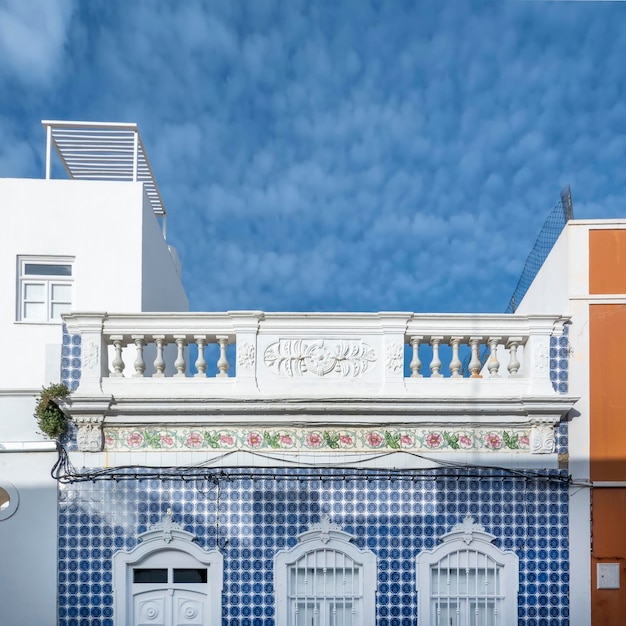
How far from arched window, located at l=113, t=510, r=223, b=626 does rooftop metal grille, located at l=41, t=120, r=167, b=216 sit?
639cm

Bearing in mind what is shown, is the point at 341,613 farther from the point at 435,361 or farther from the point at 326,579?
the point at 435,361

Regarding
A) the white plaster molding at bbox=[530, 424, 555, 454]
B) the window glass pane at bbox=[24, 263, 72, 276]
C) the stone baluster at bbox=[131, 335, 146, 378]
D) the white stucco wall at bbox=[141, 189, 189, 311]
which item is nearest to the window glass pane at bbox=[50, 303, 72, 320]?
the window glass pane at bbox=[24, 263, 72, 276]

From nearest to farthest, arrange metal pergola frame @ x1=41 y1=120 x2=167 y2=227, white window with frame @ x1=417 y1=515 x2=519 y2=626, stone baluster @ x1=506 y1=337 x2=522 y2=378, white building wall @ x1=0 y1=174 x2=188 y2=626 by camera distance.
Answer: white window with frame @ x1=417 y1=515 x2=519 y2=626
stone baluster @ x1=506 y1=337 x2=522 y2=378
white building wall @ x1=0 y1=174 x2=188 y2=626
metal pergola frame @ x1=41 y1=120 x2=167 y2=227

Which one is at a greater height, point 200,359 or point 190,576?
point 200,359

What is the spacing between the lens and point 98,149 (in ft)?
36.9

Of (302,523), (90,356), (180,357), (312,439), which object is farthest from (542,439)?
(90,356)

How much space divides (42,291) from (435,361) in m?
6.73

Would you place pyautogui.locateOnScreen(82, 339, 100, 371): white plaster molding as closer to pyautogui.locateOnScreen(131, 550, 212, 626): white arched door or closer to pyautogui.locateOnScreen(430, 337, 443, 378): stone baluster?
pyautogui.locateOnScreen(131, 550, 212, 626): white arched door

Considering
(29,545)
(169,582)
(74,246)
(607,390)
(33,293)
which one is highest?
(74,246)

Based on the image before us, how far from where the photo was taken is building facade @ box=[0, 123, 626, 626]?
7.07m

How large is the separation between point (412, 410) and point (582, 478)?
7.27 feet

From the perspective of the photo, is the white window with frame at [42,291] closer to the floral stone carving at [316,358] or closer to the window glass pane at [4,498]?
the window glass pane at [4,498]

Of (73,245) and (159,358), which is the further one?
(73,245)

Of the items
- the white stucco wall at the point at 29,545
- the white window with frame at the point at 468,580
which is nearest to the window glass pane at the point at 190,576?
the white stucco wall at the point at 29,545
